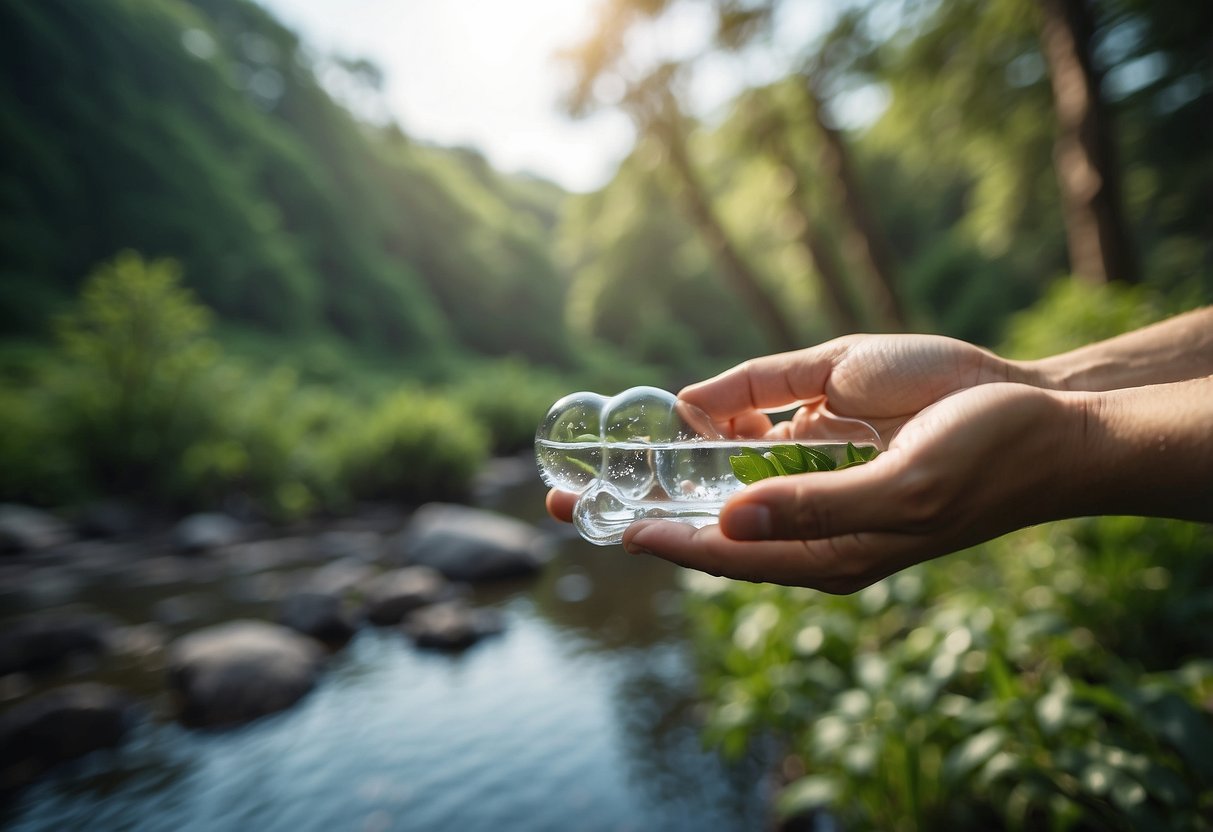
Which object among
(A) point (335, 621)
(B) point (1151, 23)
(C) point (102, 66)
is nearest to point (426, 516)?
(A) point (335, 621)

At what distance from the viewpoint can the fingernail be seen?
3.70 feet

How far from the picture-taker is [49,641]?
5582 mm

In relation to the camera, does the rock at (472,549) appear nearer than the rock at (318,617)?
No

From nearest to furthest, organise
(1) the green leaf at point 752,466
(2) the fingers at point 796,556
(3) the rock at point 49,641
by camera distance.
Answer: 1. (2) the fingers at point 796,556
2. (1) the green leaf at point 752,466
3. (3) the rock at point 49,641

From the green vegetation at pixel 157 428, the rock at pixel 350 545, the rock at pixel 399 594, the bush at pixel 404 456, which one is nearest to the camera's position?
the rock at pixel 399 594

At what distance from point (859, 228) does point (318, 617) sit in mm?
8780

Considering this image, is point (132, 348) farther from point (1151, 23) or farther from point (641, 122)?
point (1151, 23)

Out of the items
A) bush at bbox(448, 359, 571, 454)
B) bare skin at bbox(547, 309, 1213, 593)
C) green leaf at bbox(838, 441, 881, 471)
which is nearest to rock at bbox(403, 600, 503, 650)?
bare skin at bbox(547, 309, 1213, 593)

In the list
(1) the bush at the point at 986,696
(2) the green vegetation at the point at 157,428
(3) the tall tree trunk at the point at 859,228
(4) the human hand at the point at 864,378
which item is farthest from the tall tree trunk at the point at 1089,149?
(2) the green vegetation at the point at 157,428

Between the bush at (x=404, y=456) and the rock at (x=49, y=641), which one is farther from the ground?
the bush at (x=404, y=456)

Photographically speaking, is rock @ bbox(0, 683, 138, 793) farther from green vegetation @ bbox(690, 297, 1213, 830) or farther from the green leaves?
the green leaves

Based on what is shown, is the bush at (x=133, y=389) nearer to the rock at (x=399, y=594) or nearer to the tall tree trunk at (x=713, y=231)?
the rock at (x=399, y=594)

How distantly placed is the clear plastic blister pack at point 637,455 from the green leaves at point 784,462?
0.15 meters

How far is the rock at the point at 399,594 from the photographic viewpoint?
6.52 metres
